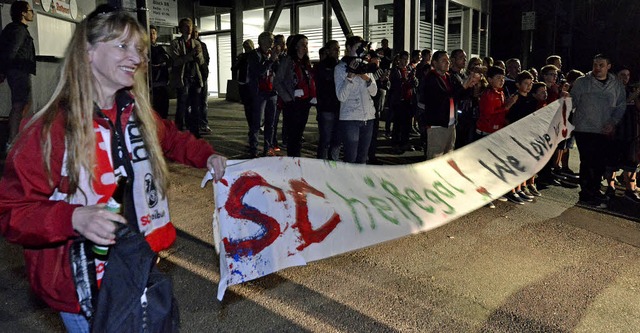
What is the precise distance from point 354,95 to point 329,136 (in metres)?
0.93

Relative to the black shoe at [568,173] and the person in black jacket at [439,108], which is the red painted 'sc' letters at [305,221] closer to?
the person in black jacket at [439,108]

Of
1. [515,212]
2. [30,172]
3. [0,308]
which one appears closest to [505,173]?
[515,212]

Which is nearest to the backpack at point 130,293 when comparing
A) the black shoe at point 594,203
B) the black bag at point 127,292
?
the black bag at point 127,292

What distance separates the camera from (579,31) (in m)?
25.8

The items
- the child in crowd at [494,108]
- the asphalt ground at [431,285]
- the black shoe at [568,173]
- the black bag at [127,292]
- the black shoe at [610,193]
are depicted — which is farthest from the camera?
the black shoe at [568,173]

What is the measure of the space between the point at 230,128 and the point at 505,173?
8.32 meters

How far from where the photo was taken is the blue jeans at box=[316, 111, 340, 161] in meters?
7.43

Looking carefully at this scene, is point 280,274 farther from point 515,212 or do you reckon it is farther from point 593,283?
point 515,212

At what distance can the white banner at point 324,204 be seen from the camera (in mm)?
2998

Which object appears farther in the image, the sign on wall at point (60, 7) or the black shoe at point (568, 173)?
the sign on wall at point (60, 7)

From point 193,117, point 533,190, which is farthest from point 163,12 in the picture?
point 533,190

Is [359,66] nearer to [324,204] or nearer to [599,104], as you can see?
[599,104]

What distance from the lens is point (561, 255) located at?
5188mm

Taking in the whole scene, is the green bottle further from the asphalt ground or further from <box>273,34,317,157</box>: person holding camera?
<box>273,34,317,157</box>: person holding camera
